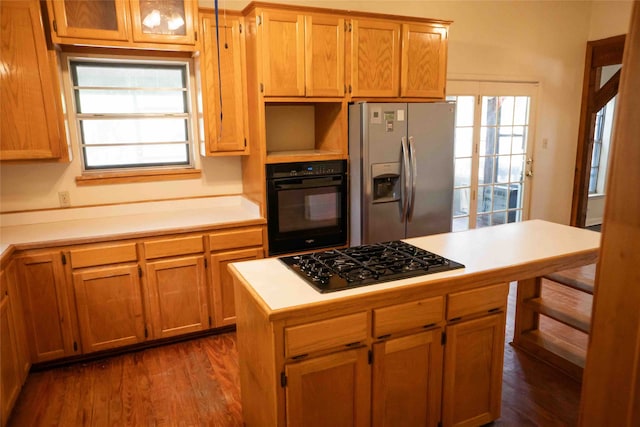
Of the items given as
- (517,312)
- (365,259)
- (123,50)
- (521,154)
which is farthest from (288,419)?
(521,154)

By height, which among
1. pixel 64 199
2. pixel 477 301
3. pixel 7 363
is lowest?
pixel 7 363

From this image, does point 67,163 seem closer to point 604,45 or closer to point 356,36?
point 356,36

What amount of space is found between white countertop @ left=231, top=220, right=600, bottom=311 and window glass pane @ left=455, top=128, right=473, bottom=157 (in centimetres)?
193

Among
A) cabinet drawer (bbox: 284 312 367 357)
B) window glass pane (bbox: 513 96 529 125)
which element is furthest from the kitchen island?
window glass pane (bbox: 513 96 529 125)

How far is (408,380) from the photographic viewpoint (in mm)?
1912

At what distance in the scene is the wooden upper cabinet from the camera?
2.71 metres

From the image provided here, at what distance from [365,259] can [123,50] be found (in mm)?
2421

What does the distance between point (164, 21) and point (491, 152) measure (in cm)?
358

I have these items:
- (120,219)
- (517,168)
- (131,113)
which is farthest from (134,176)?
(517,168)

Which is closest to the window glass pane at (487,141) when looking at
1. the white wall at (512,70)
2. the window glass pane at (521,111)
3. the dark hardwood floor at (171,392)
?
the window glass pane at (521,111)

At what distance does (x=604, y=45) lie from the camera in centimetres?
511

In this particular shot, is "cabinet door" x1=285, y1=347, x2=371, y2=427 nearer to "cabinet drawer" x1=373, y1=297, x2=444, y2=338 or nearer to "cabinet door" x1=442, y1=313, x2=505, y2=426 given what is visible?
"cabinet drawer" x1=373, y1=297, x2=444, y2=338

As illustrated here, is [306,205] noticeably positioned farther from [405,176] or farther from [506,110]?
[506,110]

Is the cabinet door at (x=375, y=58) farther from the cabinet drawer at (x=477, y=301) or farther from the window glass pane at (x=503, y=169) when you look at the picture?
the window glass pane at (x=503, y=169)
